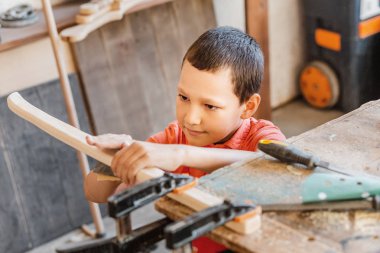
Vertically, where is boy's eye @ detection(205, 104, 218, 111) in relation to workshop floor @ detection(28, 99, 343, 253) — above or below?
above

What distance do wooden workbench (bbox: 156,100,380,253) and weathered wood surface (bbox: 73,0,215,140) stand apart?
1512 mm

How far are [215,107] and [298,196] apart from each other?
453 millimetres

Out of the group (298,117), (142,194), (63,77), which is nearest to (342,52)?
(298,117)

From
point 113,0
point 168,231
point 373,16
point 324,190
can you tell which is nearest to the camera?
point 168,231

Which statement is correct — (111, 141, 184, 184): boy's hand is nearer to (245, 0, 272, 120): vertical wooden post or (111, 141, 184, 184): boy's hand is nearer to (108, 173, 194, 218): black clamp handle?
(108, 173, 194, 218): black clamp handle

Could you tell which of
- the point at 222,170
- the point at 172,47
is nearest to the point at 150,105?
the point at 172,47

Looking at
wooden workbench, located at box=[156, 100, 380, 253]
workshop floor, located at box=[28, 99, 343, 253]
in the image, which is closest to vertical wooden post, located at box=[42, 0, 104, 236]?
wooden workbench, located at box=[156, 100, 380, 253]

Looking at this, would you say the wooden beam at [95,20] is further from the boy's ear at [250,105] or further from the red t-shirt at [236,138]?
the boy's ear at [250,105]

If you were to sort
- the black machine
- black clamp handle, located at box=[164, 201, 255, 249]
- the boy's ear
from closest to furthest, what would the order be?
black clamp handle, located at box=[164, 201, 255, 249]
the boy's ear
the black machine

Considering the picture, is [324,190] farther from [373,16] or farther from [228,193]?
[373,16]

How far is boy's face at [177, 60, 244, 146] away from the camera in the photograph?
145 cm

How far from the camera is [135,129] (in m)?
2.86

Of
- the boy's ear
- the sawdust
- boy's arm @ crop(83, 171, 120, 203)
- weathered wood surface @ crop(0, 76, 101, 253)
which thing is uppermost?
the sawdust

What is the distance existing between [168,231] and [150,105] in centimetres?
200
